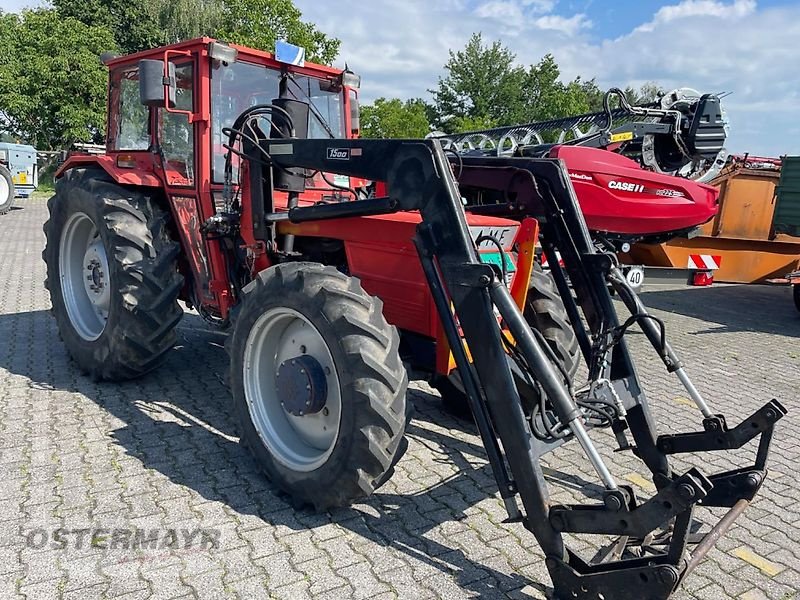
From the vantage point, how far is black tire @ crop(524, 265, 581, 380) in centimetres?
381

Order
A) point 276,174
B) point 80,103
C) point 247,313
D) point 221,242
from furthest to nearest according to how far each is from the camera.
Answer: point 80,103 → point 221,242 → point 276,174 → point 247,313

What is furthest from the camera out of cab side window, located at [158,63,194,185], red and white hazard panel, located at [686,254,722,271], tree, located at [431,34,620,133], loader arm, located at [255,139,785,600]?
tree, located at [431,34,620,133]

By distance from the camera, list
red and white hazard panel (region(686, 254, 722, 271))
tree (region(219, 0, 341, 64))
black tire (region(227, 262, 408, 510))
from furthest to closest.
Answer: tree (region(219, 0, 341, 64)) → red and white hazard panel (region(686, 254, 722, 271)) → black tire (region(227, 262, 408, 510))

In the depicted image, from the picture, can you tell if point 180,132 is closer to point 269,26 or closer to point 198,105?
point 198,105

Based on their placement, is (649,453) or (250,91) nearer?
(649,453)

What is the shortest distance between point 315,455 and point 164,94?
2491 mm

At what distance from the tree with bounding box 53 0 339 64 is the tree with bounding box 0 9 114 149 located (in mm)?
5028

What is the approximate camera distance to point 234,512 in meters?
3.19

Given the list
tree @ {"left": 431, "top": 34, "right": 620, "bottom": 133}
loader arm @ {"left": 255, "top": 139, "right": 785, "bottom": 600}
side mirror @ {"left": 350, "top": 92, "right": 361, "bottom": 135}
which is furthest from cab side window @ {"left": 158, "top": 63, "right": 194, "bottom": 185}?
tree @ {"left": 431, "top": 34, "right": 620, "bottom": 133}

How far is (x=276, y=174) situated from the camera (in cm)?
399

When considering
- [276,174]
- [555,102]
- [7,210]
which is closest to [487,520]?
[276,174]

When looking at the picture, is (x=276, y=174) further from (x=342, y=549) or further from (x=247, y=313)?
(x=342, y=549)

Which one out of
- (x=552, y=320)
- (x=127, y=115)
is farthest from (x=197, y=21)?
(x=552, y=320)

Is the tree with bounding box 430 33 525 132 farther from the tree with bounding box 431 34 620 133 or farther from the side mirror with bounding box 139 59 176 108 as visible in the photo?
the side mirror with bounding box 139 59 176 108
